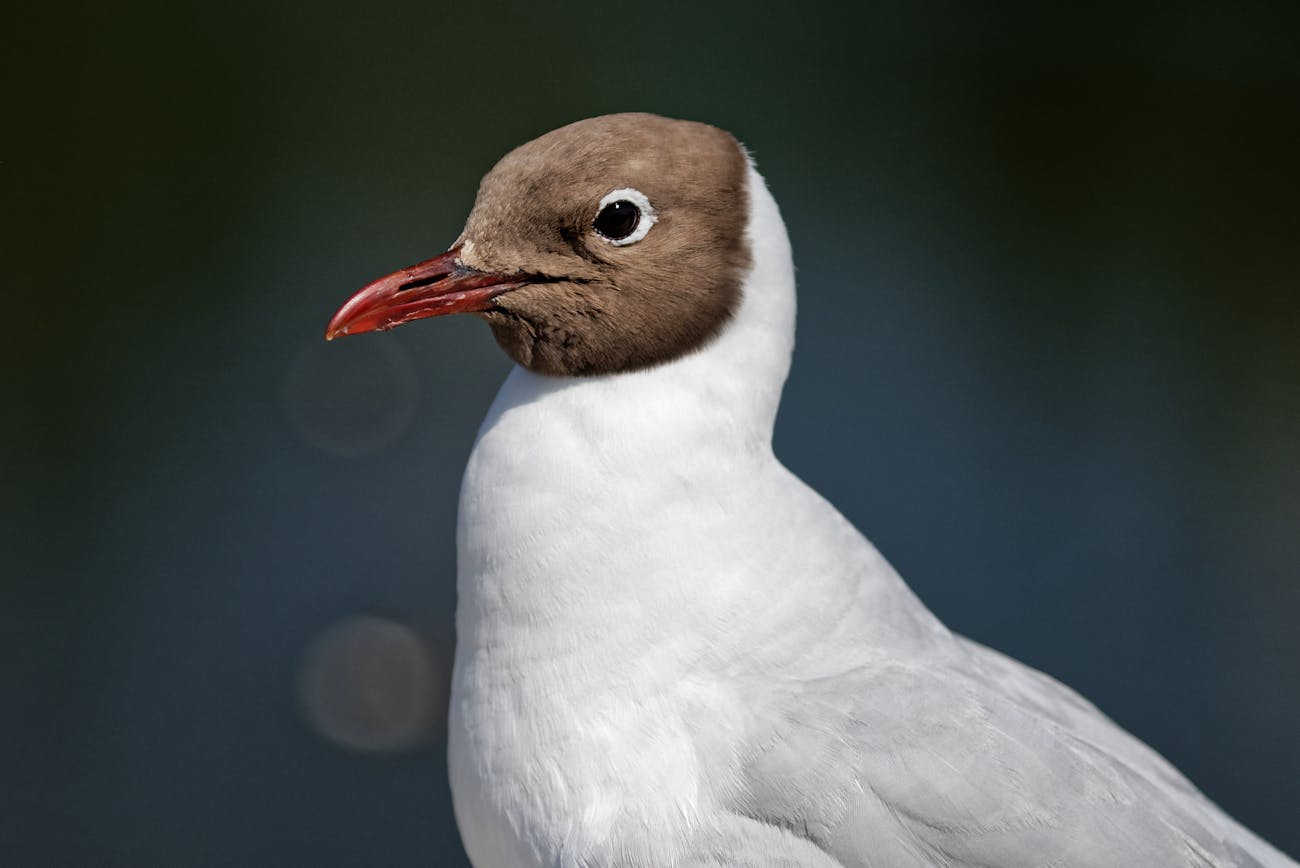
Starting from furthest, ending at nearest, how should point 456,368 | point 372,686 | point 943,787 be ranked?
point 456,368, point 372,686, point 943,787

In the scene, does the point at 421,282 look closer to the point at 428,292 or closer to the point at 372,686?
the point at 428,292

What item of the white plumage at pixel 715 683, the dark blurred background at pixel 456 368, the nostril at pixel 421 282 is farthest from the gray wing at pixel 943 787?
the dark blurred background at pixel 456 368

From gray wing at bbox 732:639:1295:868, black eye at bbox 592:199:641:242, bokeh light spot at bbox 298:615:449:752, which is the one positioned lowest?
bokeh light spot at bbox 298:615:449:752

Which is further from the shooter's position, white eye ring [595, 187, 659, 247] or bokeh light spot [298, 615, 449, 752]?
bokeh light spot [298, 615, 449, 752]

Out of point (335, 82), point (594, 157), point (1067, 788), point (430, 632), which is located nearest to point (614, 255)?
point (594, 157)

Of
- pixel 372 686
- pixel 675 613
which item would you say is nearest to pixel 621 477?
pixel 675 613

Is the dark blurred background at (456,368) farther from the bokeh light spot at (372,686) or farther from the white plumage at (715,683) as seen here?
the white plumage at (715,683)

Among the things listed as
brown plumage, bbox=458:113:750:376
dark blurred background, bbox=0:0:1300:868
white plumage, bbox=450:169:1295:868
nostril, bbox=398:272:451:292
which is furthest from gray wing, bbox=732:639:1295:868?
dark blurred background, bbox=0:0:1300:868

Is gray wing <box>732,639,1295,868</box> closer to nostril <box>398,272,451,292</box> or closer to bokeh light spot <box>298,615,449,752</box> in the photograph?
nostril <box>398,272,451,292</box>
